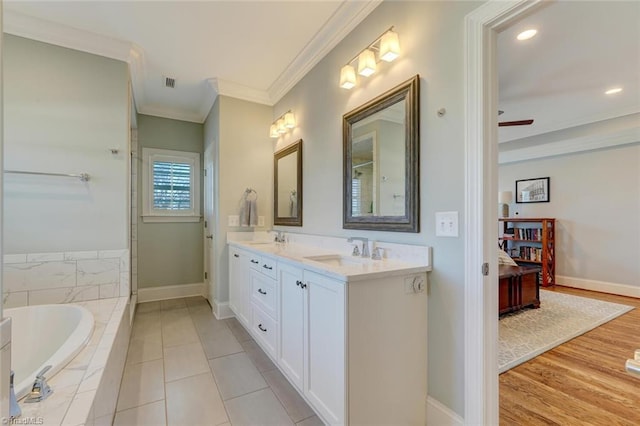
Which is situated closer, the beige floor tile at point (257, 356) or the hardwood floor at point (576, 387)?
the hardwood floor at point (576, 387)

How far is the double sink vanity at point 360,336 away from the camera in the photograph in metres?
1.31

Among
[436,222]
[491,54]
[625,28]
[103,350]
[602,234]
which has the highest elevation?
[625,28]

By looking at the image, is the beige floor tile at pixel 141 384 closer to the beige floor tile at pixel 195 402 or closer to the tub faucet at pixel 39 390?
the beige floor tile at pixel 195 402

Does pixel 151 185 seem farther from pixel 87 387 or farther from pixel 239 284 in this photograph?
pixel 87 387

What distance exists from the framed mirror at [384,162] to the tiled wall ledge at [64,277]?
6.89 ft

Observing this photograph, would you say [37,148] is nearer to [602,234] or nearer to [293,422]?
[293,422]

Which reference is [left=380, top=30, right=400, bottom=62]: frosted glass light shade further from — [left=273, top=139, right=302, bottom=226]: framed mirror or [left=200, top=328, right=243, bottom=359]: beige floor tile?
[left=200, top=328, right=243, bottom=359]: beige floor tile

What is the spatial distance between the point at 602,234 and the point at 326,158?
452cm

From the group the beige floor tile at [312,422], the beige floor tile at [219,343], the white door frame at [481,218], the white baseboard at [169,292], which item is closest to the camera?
the white door frame at [481,218]

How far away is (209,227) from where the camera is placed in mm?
3689

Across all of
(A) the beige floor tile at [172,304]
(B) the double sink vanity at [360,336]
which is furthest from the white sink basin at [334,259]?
(A) the beige floor tile at [172,304]

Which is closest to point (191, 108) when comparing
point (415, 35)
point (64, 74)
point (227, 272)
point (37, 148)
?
point (64, 74)

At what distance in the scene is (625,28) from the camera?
2170 mm

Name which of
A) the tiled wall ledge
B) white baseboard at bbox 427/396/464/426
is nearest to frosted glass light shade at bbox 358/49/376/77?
white baseboard at bbox 427/396/464/426
